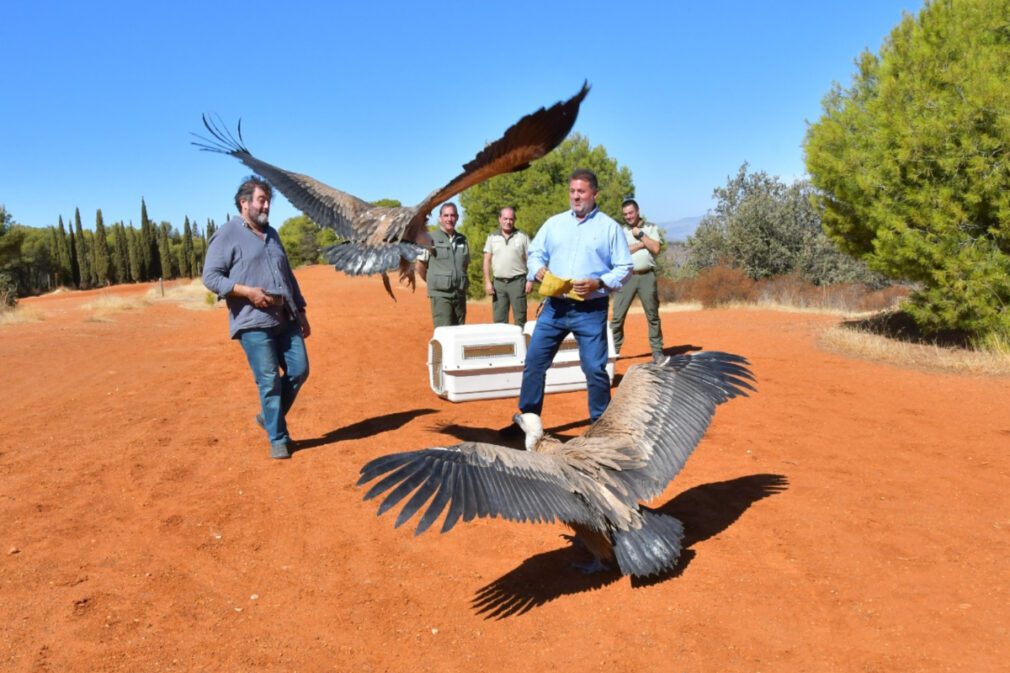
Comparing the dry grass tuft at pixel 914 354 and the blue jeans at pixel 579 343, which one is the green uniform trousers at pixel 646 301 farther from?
the blue jeans at pixel 579 343

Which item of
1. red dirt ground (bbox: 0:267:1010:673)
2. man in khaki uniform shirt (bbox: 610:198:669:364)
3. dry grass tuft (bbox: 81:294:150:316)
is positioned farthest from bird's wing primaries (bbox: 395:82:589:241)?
dry grass tuft (bbox: 81:294:150:316)

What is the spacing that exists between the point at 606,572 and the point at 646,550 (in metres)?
0.47

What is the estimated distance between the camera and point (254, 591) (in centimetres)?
351

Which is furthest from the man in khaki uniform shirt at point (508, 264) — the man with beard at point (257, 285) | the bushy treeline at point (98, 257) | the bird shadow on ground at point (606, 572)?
the bushy treeline at point (98, 257)

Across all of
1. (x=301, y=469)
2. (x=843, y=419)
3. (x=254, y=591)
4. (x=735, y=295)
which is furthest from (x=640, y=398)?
(x=735, y=295)

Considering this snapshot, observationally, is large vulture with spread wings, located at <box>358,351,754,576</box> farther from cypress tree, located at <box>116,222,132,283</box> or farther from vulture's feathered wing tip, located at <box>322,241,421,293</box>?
cypress tree, located at <box>116,222,132,283</box>

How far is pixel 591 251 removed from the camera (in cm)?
497

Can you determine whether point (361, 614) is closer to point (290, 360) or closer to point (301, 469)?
point (301, 469)

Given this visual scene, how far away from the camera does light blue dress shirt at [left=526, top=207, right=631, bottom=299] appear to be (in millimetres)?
4961

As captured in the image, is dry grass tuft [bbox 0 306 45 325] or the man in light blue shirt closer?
the man in light blue shirt

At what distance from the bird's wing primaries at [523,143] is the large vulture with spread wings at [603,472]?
71.9 inches

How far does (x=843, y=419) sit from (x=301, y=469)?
4.99 metres

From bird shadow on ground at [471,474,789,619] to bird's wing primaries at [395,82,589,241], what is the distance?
2.64m

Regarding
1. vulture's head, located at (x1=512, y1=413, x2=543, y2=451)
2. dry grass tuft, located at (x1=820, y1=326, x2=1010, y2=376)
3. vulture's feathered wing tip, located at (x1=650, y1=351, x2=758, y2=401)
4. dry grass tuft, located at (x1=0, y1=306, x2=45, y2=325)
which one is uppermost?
vulture's feathered wing tip, located at (x1=650, y1=351, x2=758, y2=401)
